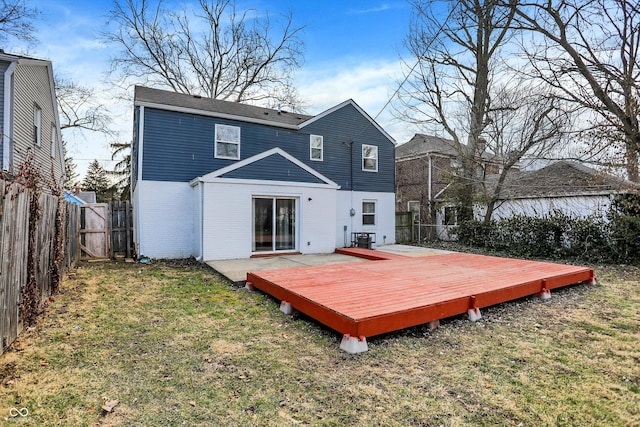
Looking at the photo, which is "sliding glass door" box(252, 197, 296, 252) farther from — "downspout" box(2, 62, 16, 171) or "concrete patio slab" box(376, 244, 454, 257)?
"downspout" box(2, 62, 16, 171)

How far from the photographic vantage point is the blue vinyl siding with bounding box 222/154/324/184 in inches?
400

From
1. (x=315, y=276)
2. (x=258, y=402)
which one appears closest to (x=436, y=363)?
(x=258, y=402)

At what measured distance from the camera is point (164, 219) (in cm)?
1035

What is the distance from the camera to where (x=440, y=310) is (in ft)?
14.5

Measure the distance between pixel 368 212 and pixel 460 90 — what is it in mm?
6950

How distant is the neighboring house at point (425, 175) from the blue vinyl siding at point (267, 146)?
3.92m

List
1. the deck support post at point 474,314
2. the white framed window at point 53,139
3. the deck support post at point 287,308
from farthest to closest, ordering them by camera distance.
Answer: the white framed window at point 53,139, the deck support post at point 287,308, the deck support post at point 474,314

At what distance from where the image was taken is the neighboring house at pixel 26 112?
855 cm

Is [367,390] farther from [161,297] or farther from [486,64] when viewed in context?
[486,64]

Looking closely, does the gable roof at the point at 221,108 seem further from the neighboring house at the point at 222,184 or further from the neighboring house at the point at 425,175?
the neighboring house at the point at 425,175

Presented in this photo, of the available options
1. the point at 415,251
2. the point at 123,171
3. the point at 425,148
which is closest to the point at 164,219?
the point at 415,251

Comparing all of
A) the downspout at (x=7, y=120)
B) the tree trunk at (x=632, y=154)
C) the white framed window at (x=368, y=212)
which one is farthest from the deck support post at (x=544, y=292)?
the downspout at (x=7, y=120)

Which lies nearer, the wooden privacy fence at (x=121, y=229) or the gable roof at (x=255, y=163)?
the gable roof at (x=255, y=163)

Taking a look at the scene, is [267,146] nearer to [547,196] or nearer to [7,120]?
[7,120]
